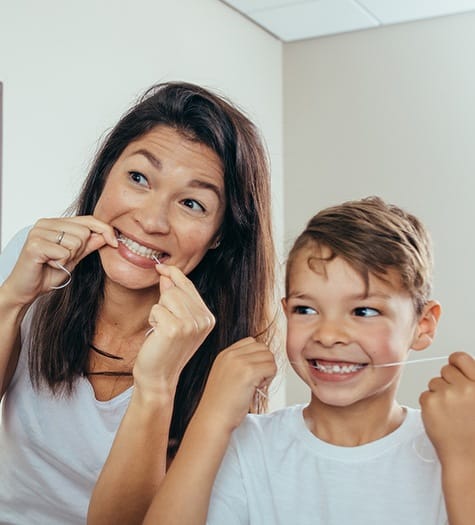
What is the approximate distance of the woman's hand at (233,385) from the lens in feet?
3.96

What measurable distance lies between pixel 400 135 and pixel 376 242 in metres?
2.94

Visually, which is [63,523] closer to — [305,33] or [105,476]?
[105,476]

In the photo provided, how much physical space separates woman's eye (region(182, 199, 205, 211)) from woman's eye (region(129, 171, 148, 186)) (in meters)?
0.08

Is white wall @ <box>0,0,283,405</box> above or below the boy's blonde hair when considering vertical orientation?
above

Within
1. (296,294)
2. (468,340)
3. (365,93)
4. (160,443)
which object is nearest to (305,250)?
(296,294)

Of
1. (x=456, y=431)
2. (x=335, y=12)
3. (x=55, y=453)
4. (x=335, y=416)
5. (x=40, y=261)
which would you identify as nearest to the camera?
(x=456, y=431)

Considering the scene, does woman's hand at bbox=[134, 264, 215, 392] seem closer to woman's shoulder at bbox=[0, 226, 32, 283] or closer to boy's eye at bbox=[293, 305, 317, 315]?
boy's eye at bbox=[293, 305, 317, 315]

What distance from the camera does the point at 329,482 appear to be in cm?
127

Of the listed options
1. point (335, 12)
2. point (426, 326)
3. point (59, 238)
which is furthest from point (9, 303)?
point (335, 12)

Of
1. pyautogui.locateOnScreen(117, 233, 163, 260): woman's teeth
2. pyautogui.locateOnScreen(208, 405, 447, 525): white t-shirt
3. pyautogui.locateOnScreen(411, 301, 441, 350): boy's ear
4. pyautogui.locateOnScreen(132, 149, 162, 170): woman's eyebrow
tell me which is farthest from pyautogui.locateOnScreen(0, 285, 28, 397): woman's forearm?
pyautogui.locateOnScreen(411, 301, 441, 350): boy's ear

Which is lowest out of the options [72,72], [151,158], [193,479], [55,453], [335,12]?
[55,453]

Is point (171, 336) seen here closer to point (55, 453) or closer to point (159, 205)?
point (159, 205)

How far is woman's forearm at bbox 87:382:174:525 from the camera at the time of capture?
4.13 ft

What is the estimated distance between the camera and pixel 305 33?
14.1 feet
